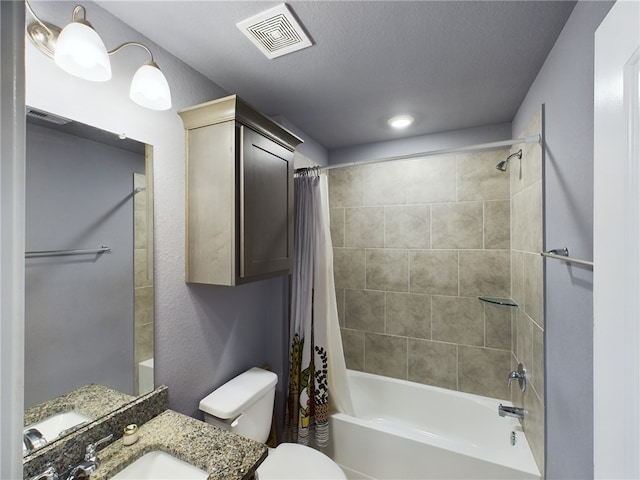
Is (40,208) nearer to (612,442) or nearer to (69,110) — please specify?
(69,110)

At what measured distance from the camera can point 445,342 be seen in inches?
89.7

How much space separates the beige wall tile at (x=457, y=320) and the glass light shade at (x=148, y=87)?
225 cm

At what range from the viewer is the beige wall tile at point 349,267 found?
2.59 m

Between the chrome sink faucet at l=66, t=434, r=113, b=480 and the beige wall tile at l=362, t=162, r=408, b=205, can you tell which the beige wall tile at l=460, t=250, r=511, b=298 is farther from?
the chrome sink faucet at l=66, t=434, r=113, b=480

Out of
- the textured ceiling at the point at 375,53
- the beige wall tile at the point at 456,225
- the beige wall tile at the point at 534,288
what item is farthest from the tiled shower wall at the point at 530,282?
the textured ceiling at the point at 375,53

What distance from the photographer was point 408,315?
94.6 inches

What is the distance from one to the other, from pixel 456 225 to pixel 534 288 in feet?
2.68

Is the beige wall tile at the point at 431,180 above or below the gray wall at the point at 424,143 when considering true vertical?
below

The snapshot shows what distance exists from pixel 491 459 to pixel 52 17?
108 inches

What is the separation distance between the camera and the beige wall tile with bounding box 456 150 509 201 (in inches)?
83.9

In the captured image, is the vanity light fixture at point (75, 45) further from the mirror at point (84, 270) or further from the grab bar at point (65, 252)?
the grab bar at point (65, 252)

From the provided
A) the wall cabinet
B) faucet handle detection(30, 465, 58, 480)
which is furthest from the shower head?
faucet handle detection(30, 465, 58, 480)

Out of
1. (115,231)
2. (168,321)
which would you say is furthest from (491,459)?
(115,231)

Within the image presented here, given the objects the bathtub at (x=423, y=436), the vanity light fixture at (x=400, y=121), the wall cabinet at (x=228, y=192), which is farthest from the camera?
the vanity light fixture at (x=400, y=121)
